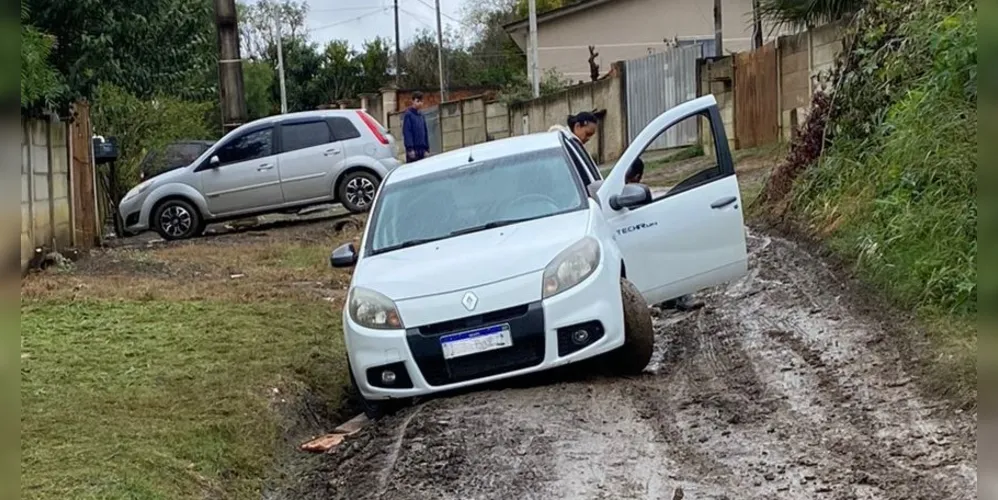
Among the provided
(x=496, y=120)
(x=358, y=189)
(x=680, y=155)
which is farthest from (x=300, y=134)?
(x=496, y=120)

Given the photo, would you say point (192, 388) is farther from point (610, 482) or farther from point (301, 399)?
point (610, 482)

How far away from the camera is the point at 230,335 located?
9.11m

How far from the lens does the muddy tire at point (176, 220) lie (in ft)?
58.1

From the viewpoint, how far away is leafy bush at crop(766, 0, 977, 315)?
733 centimetres

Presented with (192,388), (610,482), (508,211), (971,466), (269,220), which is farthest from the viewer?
(269,220)

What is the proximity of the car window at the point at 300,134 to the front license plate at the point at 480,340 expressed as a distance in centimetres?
1136

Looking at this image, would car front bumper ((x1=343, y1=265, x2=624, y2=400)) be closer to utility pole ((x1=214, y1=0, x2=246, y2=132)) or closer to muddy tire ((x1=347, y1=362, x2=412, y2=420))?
muddy tire ((x1=347, y1=362, x2=412, y2=420))

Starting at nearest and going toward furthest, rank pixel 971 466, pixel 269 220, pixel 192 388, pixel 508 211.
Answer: pixel 971 466 < pixel 192 388 < pixel 508 211 < pixel 269 220

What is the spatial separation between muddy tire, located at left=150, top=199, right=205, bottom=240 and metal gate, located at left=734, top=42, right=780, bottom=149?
10365 mm

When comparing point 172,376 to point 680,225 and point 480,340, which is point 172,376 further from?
point 680,225

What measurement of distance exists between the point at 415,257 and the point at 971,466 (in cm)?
381

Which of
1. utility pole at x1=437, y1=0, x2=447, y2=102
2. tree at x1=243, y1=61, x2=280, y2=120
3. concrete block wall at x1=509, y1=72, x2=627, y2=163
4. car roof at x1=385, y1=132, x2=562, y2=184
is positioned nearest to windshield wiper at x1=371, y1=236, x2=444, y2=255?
car roof at x1=385, y1=132, x2=562, y2=184

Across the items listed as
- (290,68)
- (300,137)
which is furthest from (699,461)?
(290,68)

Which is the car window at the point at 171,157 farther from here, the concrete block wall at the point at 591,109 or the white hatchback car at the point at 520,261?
the white hatchback car at the point at 520,261
